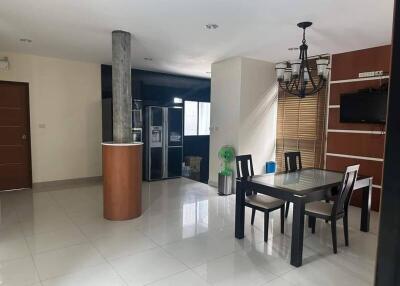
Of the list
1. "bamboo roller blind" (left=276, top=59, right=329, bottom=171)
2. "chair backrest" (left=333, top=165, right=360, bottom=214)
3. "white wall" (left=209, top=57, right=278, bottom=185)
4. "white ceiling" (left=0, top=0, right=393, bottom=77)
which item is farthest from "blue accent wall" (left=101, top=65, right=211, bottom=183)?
"chair backrest" (left=333, top=165, right=360, bottom=214)

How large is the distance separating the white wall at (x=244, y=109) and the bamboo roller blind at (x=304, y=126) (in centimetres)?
17

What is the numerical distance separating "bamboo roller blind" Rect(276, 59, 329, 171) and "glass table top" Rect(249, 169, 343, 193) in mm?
1439

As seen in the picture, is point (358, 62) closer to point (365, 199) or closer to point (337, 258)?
point (365, 199)

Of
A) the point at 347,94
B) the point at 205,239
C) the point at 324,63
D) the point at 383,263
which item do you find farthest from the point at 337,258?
the point at 347,94

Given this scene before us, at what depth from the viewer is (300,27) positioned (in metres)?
3.46

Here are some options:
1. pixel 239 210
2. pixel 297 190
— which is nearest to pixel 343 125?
pixel 297 190

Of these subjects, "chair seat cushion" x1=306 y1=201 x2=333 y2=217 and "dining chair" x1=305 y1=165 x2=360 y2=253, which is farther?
"chair seat cushion" x1=306 y1=201 x2=333 y2=217

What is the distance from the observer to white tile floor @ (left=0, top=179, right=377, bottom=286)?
8.15ft

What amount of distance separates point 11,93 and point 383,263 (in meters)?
6.21

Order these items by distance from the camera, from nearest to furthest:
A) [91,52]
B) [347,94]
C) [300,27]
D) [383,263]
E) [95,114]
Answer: [383,263] < [300,27] < [347,94] < [91,52] < [95,114]

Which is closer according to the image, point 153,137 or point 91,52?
point 91,52

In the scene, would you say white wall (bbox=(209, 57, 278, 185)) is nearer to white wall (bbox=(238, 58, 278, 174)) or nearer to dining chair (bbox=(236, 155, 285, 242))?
white wall (bbox=(238, 58, 278, 174))

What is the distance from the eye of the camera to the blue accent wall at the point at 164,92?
20.0 ft

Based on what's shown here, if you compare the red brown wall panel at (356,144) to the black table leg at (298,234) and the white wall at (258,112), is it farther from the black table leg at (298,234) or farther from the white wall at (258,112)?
the black table leg at (298,234)
